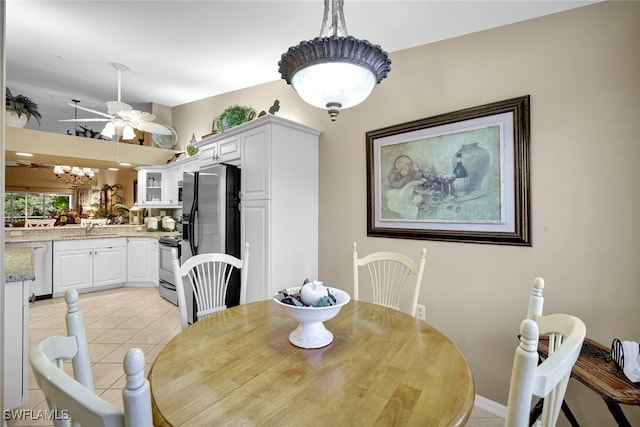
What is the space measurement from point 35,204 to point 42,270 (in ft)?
20.7

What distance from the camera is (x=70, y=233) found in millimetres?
4598

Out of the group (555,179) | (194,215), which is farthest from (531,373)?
(194,215)

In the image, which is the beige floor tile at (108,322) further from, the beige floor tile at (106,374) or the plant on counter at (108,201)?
the plant on counter at (108,201)

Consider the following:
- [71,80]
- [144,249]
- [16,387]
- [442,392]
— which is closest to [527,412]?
[442,392]

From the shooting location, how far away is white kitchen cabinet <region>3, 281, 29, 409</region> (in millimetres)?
1812

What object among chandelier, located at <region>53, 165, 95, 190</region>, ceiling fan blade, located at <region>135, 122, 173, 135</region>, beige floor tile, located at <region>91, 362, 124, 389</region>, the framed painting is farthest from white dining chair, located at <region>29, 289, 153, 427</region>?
chandelier, located at <region>53, 165, 95, 190</region>

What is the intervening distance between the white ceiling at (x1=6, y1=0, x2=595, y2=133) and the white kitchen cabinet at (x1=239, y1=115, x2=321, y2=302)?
28.0 inches

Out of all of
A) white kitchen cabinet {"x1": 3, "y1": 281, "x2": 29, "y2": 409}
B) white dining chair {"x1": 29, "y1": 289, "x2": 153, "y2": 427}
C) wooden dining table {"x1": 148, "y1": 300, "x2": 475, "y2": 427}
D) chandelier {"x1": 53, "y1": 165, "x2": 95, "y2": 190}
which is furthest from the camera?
chandelier {"x1": 53, "y1": 165, "x2": 95, "y2": 190}

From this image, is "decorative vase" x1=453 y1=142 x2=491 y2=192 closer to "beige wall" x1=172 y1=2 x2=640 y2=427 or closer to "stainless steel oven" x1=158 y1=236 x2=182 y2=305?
"beige wall" x1=172 y1=2 x2=640 y2=427

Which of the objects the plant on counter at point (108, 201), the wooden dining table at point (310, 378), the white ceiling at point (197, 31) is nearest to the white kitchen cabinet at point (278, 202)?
the white ceiling at point (197, 31)

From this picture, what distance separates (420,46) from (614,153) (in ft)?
4.88

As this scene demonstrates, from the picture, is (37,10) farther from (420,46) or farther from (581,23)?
(581,23)

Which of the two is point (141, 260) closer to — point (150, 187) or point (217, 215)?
point (150, 187)

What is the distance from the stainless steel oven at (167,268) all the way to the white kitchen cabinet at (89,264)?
96 cm
